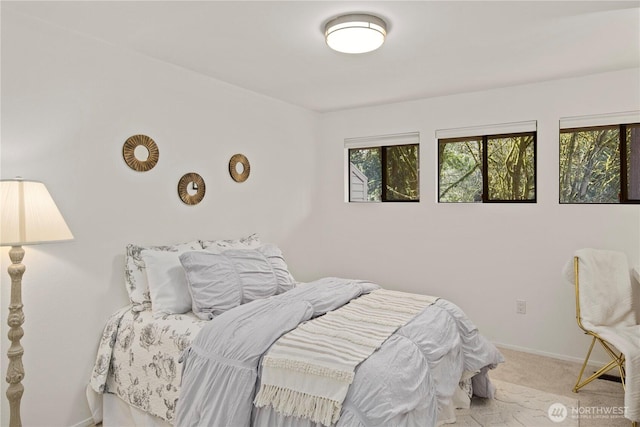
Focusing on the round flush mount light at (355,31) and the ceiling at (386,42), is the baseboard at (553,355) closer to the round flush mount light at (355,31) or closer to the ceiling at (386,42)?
the ceiling at (386,42)

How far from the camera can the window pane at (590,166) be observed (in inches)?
132

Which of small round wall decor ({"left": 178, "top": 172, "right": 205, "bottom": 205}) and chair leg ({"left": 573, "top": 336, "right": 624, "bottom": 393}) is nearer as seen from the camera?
chair leg ({"left": 573, "top": 336, "right": 624, "bottom": 393})

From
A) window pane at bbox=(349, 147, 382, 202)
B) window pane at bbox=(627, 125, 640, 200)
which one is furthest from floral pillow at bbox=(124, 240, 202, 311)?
window pane at bbox=(627, 125, 640, 200)

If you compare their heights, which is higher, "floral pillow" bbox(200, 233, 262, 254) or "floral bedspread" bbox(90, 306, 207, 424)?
"floral pillow" bbox(200, 233, 262, 254)

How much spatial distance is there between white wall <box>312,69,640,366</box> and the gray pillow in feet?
5.56

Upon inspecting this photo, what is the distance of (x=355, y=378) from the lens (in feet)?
5.77

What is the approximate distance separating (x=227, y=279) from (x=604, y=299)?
8.57 ft

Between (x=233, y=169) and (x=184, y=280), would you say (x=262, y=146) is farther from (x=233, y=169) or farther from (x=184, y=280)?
(x=184, y=280)

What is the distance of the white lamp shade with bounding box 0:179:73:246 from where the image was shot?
1.92 m

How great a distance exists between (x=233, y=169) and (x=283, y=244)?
100 cm

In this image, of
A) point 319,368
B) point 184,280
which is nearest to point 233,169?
point 184,280

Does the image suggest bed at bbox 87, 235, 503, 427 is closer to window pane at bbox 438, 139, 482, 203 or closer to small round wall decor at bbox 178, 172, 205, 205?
small round wall decor at bbox 178, 172, 205, 205

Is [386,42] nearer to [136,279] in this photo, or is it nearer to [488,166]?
[488,166]

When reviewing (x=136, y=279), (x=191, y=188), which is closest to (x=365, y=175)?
(x=191, y=188)
